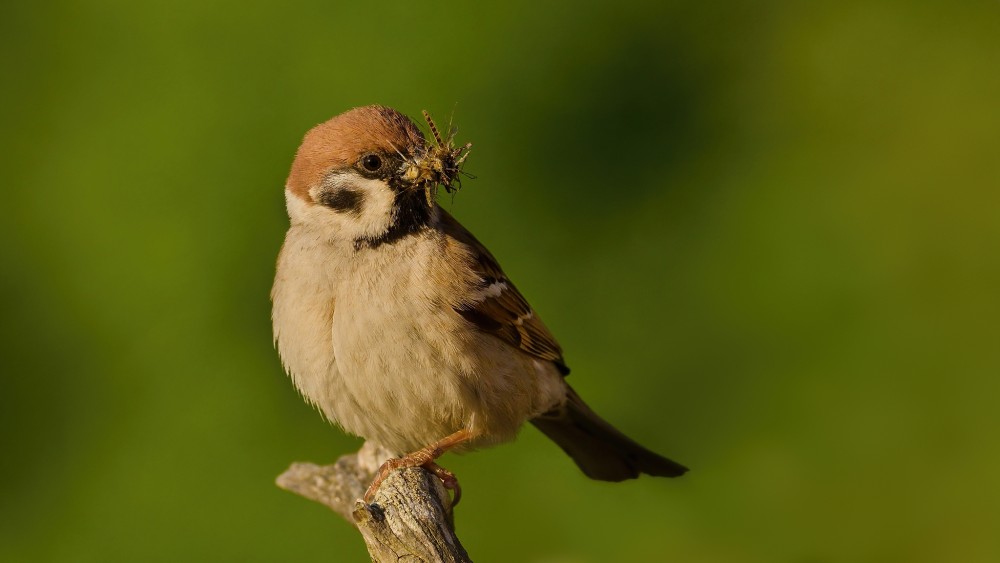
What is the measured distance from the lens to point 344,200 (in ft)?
9.37

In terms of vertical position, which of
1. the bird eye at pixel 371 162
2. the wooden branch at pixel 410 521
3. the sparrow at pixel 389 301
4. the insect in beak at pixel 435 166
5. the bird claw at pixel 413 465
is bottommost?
the bird claw at pixel 413 465

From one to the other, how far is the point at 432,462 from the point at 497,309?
1.30ft

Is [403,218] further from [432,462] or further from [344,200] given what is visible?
[432,462]

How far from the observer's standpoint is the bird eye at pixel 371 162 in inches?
110

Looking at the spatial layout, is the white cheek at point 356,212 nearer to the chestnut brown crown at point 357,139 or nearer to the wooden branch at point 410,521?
the chestnut brown crown at point 357,139

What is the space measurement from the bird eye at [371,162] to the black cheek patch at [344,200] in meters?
0.07

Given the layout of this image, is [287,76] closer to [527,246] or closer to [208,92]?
[208,92]

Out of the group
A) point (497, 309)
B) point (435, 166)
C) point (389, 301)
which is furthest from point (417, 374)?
point (435, 166)

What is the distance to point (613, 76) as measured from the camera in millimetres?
4180

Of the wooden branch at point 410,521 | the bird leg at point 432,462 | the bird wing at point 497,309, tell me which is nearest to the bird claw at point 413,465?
the bird leg at point 432,462

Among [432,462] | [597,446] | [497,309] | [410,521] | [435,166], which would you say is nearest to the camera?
[410,521]

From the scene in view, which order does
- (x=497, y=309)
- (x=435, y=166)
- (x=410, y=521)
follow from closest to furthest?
(x=410, y=521) → (x=435, y=166) → (x=497, y=309)

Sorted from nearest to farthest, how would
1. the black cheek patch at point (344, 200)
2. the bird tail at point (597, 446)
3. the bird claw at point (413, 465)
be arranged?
the bird claw at point (413, 465) < the black cheek patch at point (344, 200) < the bird tail at point (597, 446)

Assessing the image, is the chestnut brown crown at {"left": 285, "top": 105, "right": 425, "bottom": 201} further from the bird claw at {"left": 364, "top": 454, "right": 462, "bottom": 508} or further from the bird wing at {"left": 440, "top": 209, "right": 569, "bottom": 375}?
the bird claw at {"left": 364, "top": 454, "right": 462, "bottom": 508}
